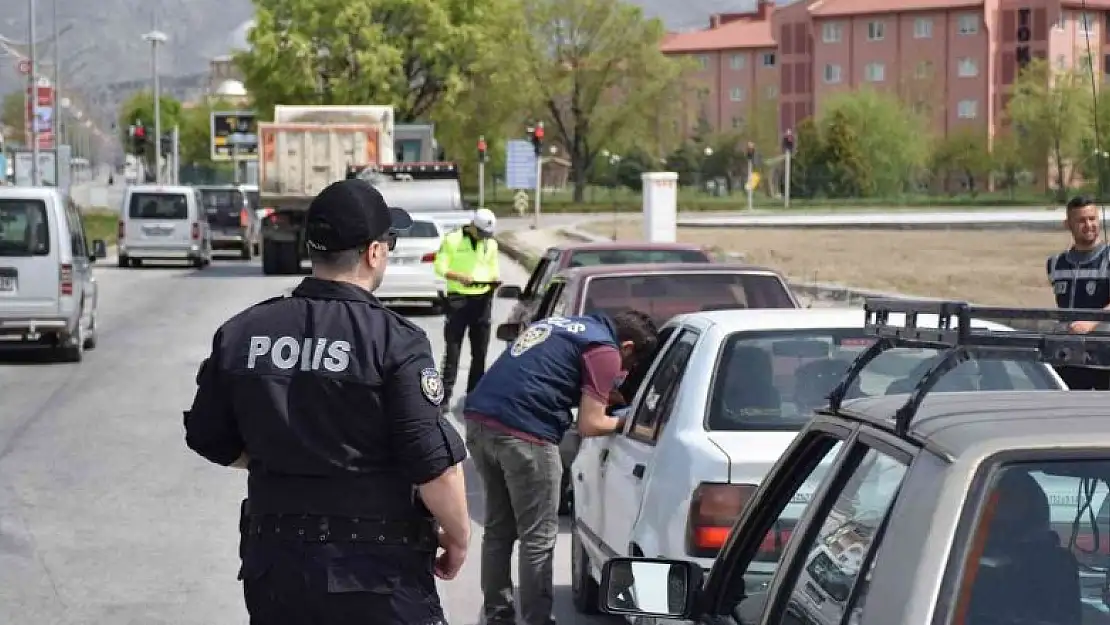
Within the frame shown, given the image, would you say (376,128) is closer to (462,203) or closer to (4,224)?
(462,203)

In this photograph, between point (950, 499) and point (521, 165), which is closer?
point (950, 499)

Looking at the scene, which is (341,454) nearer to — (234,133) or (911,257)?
(911,257)

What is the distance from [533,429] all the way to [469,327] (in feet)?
28.2

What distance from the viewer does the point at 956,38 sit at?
107 m

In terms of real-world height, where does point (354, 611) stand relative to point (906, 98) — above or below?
below

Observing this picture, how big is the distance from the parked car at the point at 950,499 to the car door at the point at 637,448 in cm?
284

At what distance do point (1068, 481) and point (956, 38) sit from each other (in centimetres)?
10767

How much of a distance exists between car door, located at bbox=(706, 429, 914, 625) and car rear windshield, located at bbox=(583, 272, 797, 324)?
23.2ft

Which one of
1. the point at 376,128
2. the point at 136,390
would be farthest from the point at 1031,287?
the point at 136,390

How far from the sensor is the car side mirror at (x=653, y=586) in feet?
12.8

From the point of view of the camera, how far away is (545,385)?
690 cm

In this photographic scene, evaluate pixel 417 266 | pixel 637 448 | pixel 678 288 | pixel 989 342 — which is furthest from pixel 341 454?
pixel 417 266

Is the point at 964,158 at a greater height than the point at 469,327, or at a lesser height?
greater

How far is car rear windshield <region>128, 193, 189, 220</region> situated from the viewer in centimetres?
3834
